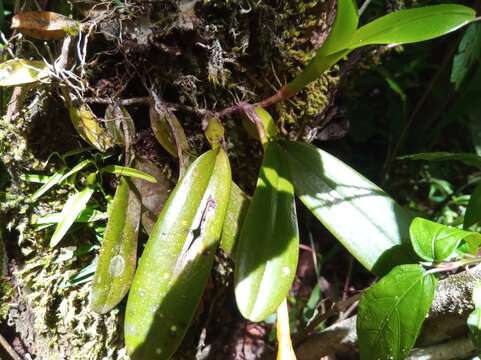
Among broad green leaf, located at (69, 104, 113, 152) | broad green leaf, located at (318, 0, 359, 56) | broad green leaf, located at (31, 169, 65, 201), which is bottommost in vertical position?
broad green leaf, located at (31, 169, 65, 201)

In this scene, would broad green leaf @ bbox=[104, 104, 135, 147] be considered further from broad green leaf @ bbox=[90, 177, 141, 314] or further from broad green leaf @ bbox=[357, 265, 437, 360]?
broad green leaf @ bbox=[357, 265, 437, 360]

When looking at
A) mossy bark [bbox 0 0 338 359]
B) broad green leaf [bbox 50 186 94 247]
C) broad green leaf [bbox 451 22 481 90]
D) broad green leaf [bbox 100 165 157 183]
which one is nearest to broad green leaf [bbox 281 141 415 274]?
mossy bark [bbox 0 0 338 359]

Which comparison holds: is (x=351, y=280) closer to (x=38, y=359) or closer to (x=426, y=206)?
(x=426, y=206)

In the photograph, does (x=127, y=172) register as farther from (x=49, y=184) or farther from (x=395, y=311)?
(x=395, y=311)

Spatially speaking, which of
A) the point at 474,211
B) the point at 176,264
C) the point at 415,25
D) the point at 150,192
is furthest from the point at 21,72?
the point at 474,211

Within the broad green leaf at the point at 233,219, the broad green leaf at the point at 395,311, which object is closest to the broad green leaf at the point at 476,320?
the broad green leaf at the point at 395,311
